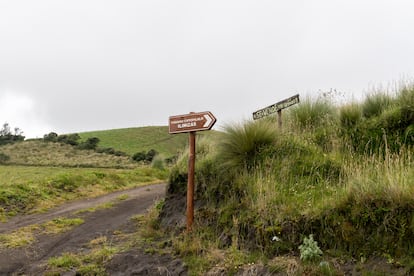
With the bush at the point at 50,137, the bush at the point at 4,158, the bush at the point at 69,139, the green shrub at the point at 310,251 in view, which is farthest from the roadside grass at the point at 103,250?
the bush at the point at 50,137

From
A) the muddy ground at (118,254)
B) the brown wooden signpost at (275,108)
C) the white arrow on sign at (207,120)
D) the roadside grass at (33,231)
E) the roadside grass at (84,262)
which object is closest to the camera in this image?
the muddy ground at (118,254)

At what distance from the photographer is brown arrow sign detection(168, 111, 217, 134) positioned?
728cm

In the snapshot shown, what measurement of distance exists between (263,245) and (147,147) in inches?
1628

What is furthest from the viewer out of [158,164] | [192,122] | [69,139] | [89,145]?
[69,139]

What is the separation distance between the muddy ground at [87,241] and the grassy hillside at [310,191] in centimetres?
63

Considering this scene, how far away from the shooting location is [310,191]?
249 inches

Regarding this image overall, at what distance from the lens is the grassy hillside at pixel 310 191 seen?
4879 millimetres

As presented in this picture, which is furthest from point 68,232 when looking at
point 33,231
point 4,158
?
point 4,158

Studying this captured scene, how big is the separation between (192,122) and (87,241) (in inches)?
145

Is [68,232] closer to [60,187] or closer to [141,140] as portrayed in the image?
[60,187]

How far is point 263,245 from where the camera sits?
5.84m

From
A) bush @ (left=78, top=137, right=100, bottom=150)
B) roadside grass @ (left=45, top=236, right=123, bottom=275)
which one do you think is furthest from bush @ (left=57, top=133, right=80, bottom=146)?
roadside grass @ (left=45, top=236, right=123, bottom=275)

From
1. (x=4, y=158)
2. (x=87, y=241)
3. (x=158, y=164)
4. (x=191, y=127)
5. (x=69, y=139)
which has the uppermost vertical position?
(x=69, y=139)

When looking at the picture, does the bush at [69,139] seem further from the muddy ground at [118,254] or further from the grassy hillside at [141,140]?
the muddy ground at [118,254]
